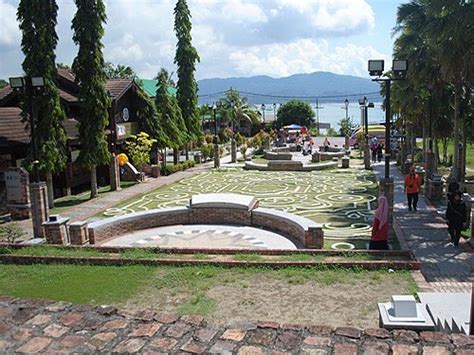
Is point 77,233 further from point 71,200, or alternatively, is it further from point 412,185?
point 412,185

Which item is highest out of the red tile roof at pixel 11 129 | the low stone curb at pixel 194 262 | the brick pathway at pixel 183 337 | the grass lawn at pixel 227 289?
the red tile roof at pixel 11 129

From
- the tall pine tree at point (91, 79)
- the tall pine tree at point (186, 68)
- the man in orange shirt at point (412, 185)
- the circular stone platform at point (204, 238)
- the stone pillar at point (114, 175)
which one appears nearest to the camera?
the circular stone platform at point (204, 238)

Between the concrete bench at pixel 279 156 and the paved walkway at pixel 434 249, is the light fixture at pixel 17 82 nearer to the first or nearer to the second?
the paved walkway at pixel 434 249

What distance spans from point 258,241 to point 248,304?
5.65 meters

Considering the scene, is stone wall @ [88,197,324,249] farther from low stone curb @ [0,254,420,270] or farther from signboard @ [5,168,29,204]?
signboard @ [5,168,29,204]

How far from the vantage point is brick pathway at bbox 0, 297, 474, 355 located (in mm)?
4148

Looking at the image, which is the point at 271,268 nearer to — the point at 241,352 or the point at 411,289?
the point at 411,289

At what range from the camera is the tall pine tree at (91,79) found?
21.6 m

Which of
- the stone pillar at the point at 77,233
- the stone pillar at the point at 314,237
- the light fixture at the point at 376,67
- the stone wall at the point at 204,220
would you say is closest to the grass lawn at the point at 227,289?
the stone pillar at the point at 314,237

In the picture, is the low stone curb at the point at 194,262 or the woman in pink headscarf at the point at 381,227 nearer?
the low stone curb at the point at 194,262

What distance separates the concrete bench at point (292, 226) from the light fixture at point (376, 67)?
4345 millimetres

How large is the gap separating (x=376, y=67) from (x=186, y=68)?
913 inches

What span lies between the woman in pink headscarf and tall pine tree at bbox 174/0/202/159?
24.3m

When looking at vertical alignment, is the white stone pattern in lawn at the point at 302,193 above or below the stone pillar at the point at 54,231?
below
